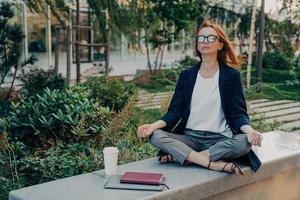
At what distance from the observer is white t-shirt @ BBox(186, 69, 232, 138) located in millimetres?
3699

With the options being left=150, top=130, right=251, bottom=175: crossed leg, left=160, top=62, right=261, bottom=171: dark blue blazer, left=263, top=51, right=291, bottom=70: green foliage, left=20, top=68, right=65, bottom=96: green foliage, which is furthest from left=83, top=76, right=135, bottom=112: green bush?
left=263, top=51, right=291, bottom=70: green foliage

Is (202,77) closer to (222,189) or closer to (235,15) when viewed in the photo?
(222,189)

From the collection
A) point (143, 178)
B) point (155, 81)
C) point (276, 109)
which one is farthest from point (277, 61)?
point (143, 178)

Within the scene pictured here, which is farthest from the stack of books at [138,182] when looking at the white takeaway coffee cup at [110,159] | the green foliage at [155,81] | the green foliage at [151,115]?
the green foliage at [155,81]

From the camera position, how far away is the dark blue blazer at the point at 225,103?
11.8 ft

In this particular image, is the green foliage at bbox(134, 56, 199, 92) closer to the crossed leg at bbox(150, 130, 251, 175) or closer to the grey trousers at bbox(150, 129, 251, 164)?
the grey trousers at bbox(150, 129, 251, 164)

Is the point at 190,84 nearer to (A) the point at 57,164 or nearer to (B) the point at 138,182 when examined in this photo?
(B) the point at 138,182

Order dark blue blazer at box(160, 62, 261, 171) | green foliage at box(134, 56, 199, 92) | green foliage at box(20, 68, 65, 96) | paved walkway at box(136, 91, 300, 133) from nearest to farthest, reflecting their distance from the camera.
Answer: dark blue blazer at box(160, 62, 261, 171)
paved walkway at box(136, 91, 300, 133)
green foliage at box(20, 68, 65, 96)
green foliage at box(134, 56, 199, 92)

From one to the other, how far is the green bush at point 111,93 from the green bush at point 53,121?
9.88 feet

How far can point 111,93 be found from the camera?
8.01 metres

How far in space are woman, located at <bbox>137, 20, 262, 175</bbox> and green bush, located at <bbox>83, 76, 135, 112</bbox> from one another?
3.92 metres

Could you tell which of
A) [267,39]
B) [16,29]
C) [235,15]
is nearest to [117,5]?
[16,29]

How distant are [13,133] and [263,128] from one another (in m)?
3.33

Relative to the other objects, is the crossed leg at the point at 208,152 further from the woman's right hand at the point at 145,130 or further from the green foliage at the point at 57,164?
the green foliage at the point at 57,164
